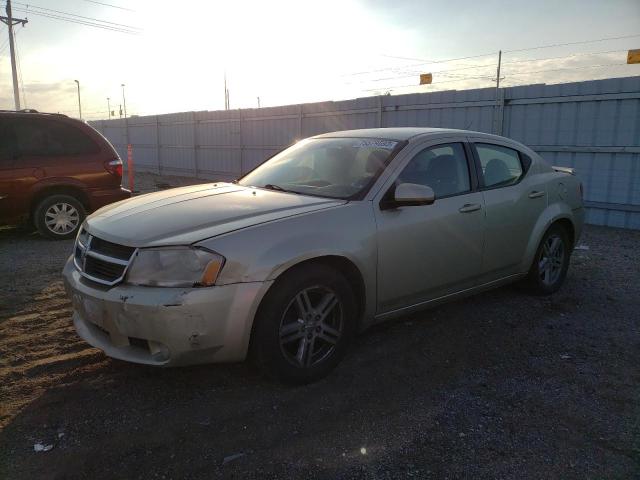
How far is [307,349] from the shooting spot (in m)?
3.20

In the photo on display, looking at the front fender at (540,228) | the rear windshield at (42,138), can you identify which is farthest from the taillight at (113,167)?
the front fender at (540,228)

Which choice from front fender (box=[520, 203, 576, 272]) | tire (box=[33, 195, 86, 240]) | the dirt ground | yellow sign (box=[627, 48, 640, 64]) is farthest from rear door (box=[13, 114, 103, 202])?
yellow sign (box=[627, 48, 640, 64])

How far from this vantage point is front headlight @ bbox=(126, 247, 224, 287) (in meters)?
2.77

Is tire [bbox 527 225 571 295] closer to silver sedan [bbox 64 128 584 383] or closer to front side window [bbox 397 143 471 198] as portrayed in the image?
silver sedan [bbox 64 128 584 383]

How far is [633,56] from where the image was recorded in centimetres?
1162

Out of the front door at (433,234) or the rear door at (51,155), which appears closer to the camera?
the front door at (433,234)

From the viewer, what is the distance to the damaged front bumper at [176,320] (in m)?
2.73

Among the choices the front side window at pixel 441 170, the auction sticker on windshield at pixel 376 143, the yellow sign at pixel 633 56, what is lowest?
the front side window at pixel 441 170

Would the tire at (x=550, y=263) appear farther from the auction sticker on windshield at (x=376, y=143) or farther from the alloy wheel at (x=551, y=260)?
the auction sticker on windshield at (x=376, y=143)

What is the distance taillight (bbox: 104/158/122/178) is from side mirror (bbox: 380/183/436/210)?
554 cm

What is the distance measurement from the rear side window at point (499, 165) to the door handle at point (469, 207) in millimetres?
285

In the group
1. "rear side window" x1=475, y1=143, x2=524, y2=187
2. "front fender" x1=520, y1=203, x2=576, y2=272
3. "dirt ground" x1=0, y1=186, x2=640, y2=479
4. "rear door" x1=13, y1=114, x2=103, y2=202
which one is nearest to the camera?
"dirt ground" x1=0, y1=186, x2=640, y2=479

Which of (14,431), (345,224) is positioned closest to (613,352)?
(345,224)

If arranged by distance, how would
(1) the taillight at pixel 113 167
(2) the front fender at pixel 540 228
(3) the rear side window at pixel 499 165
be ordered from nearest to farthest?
(3) the rear side window at pixel 499 165
(2) the front fender at pixel 540 228
(1) the taillight at pixel 113 167
